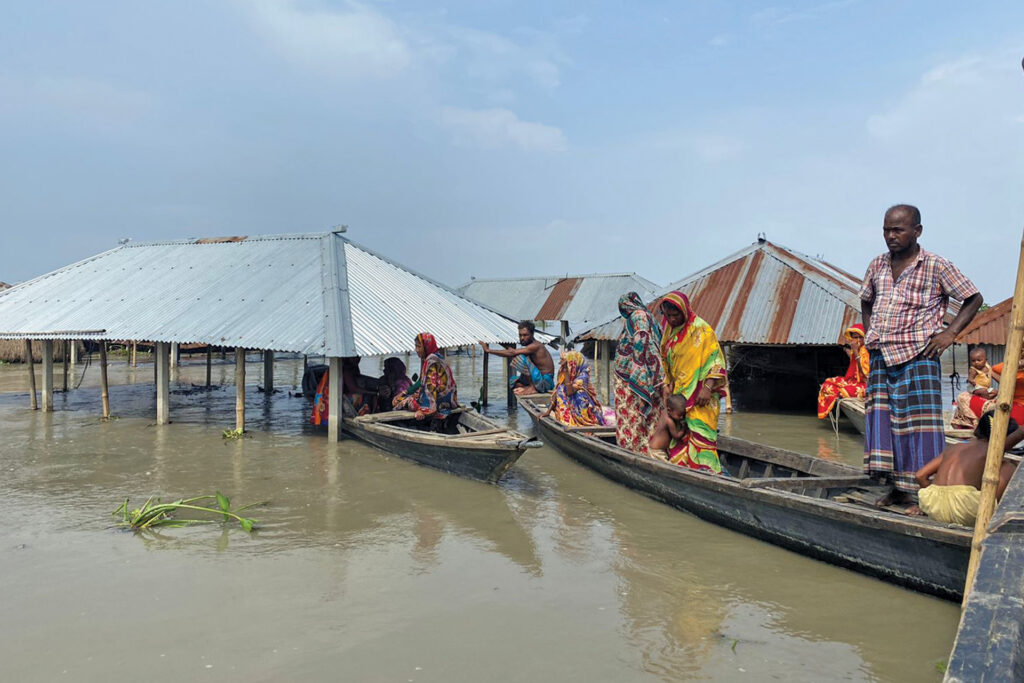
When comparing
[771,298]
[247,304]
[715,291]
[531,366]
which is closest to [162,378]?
[247,304]

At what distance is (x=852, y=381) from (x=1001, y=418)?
854 cm

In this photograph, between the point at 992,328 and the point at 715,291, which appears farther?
the point at 992,328

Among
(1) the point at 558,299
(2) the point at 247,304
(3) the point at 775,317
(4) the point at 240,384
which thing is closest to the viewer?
(4) the point at 240,384

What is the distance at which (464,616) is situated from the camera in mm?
4770

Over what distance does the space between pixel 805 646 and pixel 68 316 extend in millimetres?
13596

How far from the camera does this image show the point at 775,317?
45.4 ft

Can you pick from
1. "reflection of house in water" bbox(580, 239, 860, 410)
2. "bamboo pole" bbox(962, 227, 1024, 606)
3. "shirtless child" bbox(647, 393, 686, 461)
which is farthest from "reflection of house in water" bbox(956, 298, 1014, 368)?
"bamboo pole" bbox(962, 227, 1024, 606)

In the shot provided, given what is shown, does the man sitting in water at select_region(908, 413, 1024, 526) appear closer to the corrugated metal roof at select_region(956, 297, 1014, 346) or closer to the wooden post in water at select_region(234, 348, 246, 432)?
the wooden post in water at select_region(234, 348, 246, 432)

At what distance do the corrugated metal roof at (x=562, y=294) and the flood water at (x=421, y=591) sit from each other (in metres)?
17.6

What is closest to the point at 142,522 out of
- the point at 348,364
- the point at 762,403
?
the point at 348,364

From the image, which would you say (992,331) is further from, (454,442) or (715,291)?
(454,442)

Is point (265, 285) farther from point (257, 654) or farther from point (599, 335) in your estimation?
point (257, 654)

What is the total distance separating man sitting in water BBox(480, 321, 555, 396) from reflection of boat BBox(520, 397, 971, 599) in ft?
13.6

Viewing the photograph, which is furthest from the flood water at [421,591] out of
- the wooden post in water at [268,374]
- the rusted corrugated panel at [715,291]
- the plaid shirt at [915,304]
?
the wooden post in water at [268,374]
